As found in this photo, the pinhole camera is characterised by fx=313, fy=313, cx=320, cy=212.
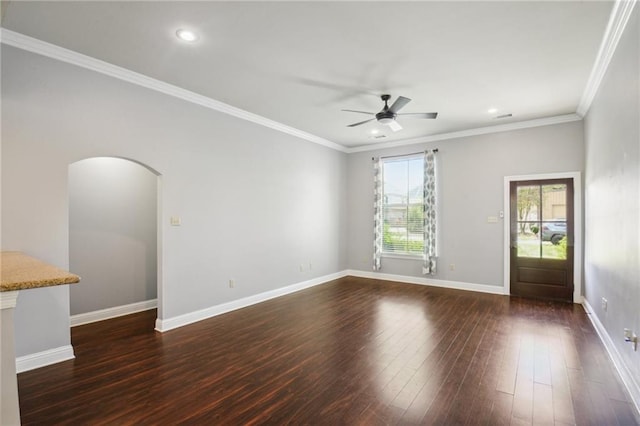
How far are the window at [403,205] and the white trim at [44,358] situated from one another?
18.5ft

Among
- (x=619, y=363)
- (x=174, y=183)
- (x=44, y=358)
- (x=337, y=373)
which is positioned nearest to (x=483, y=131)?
(x=619, y=363)

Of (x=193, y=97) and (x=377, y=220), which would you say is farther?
(x=377, y=220)

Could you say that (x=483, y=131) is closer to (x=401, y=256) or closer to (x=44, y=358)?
(x=401, y=256)

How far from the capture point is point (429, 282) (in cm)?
641

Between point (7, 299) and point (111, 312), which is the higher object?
point (7, 299)

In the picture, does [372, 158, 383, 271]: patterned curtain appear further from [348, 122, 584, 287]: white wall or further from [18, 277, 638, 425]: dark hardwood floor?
[18, 277, 638, 425]: dark hardwood floor

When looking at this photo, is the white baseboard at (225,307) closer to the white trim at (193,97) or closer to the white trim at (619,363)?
the white trim at (193,97)

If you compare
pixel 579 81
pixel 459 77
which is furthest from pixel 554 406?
pixel 579 81

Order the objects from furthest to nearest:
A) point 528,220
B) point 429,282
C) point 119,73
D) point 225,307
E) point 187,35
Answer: point 429,282 < point 528,220 < point 225,307 < point 119,73 < point 187,35

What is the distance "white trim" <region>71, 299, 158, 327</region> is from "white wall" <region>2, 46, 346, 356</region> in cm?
118

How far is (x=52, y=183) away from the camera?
308 centimetres

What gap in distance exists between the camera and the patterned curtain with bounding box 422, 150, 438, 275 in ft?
20.6

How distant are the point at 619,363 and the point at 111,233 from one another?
611cm

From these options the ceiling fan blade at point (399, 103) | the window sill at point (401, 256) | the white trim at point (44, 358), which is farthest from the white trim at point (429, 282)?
the white trim at point (44, 358)
